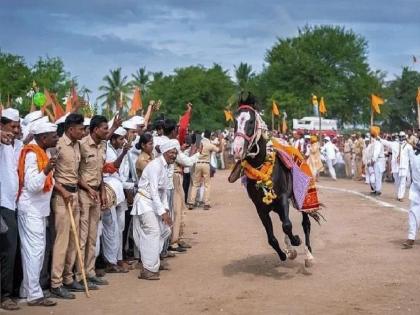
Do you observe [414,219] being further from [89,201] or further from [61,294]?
[61,294]

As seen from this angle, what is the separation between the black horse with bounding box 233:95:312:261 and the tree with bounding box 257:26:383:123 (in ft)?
154

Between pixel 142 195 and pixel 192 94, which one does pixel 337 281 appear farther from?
pixel 192 94

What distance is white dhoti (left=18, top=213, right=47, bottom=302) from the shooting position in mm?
7535

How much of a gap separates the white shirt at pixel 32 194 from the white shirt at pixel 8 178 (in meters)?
0.12

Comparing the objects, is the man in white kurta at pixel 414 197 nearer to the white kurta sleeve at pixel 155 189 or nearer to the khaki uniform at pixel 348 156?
the white kurta sleeve at pixel 155 189

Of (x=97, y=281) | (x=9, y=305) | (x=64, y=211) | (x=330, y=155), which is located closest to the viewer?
(x=9, y=305)

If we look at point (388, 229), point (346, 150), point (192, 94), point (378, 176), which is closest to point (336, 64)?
point (192, 94)

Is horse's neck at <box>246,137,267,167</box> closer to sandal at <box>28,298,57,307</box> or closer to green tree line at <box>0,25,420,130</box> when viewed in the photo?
sandal at <box>28,298,57,307</box>

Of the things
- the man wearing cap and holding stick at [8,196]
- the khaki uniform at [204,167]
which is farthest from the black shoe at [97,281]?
the khaki uniform at [204,167]

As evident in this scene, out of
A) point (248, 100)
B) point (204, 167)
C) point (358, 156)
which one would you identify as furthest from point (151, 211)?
point (358, 156)

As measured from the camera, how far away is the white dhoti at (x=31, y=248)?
297 inches

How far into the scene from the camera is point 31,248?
24.8 feet

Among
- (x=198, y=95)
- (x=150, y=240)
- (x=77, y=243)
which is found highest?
(x=198, y=95)

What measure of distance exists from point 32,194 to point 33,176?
0.73 feet
